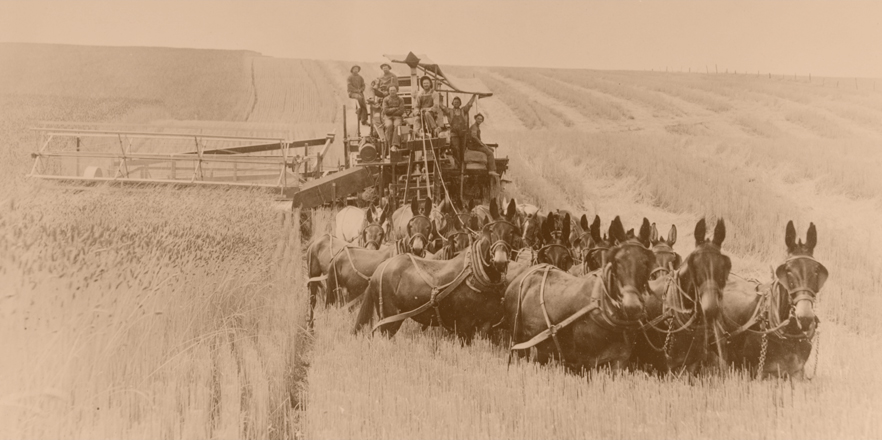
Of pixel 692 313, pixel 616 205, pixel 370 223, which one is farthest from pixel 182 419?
pixel 616 205

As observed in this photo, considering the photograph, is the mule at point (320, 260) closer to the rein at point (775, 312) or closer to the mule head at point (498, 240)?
the mule head at point (498, 240)

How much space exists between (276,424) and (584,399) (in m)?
2.49

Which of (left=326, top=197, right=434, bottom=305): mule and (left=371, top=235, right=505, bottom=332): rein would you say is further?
(left=326, top=197, right=434, bottom=305): mule

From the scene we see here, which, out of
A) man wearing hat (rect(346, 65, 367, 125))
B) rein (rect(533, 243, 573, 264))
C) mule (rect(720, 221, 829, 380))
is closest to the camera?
mule (rect(720, 221, 829, 380))

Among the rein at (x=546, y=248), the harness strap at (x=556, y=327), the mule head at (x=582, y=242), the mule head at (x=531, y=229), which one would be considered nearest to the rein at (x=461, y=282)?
the harness strap at (x=556, y=327)

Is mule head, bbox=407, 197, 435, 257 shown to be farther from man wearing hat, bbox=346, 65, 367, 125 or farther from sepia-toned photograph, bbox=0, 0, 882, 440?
man wearing hat, bbox=346, 65, 367, 125

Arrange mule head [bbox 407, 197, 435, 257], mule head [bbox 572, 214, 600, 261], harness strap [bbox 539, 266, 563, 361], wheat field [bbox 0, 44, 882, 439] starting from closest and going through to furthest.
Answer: wheat field [bbox 0, 44, 882, 439] → harness strap [bbox 539, 266, 563, 361] → mule head [bbox 407, 197, 435, 257] → mule head [bbox 572, 214, 600, 261]

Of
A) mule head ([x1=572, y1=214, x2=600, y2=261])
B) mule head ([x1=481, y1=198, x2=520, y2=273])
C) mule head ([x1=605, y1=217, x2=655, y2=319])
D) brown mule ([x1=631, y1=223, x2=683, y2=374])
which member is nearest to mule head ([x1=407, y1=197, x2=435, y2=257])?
mule head ([x1=481, y1=198, x2=520, y2=273])

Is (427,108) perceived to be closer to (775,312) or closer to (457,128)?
(457,128)

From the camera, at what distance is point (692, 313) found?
6270mm

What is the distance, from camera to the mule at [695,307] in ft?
19.4

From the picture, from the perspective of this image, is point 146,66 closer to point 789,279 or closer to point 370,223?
point 370,223

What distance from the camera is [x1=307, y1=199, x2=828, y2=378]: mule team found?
5.87 meters

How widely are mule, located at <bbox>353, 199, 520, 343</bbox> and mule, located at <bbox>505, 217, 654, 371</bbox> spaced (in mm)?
334
